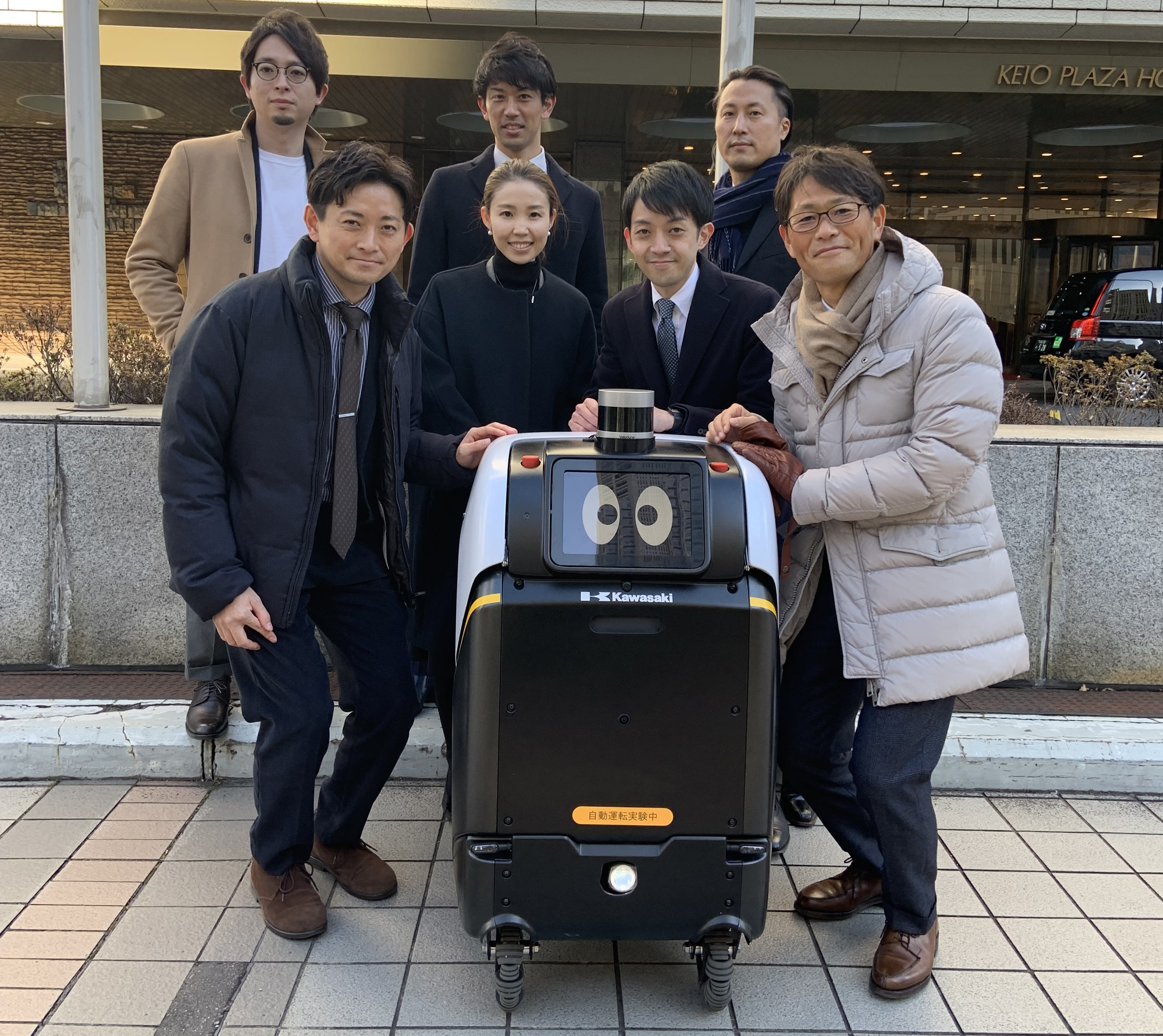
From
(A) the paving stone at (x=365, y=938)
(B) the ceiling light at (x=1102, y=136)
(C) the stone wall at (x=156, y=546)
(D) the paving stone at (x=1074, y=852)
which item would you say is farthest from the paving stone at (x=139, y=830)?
(B) the ceiling light at (x=1102, y=136)

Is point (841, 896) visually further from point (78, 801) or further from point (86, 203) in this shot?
point (86, 203)

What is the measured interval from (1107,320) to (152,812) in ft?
38.2

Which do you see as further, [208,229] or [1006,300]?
[1006,300]

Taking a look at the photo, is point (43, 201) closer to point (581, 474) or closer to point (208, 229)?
point (208, 229)

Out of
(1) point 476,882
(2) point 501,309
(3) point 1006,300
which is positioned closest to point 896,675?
(1) point 476,882

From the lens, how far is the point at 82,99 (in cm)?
398

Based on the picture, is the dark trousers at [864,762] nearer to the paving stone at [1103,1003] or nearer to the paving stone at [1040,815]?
the paving stone at [1103,1003]

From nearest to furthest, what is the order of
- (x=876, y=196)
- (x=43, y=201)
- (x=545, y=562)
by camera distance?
(x=545, y=562) < (x=876, y=196) < (x=43, y=201)

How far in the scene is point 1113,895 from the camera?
295 centimetres

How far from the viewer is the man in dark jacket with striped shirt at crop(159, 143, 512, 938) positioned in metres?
2.50

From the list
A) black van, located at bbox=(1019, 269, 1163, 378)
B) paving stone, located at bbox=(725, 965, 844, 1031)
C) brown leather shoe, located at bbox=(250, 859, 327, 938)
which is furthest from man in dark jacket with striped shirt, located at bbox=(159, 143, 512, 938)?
black van, located at bbox=(1019, 269, 1163, 378)

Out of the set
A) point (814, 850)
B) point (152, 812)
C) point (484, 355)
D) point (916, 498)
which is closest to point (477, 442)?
point (484, 355)

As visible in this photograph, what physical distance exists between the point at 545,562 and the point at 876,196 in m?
1.11

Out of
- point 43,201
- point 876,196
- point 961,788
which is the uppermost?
point 43,201
